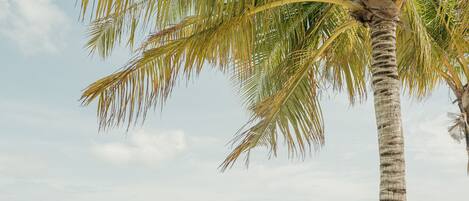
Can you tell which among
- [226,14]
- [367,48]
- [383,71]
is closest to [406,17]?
[367,48]

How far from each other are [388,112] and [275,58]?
6.83 feet

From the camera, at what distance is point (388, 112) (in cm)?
482

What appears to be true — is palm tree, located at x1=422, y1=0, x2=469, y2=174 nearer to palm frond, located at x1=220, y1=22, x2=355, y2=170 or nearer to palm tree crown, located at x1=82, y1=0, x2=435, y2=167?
palm tree crown, located at x1=82, y1=0, x2=435, y2=167

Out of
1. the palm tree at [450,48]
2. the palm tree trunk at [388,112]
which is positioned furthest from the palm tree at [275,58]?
the palm tree at [450,48]

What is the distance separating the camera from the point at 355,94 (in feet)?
24.2

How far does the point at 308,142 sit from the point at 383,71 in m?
1.23

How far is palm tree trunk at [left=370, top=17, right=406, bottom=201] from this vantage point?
15.3 ft

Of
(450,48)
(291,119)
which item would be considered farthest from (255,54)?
(450,48)

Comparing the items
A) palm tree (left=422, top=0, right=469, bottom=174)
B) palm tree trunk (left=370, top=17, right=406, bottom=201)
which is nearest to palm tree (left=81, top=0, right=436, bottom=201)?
palm tree trunk (left=370, top=17, right=406, bottom=201)

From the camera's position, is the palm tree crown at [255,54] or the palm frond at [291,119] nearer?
the palm tree crown at [255,54]

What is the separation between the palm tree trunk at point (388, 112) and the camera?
4.67 metres

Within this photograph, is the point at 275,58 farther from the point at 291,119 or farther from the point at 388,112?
the point at 388,112

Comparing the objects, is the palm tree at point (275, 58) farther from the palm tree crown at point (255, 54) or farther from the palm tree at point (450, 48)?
the palm tree at point (450, 48)

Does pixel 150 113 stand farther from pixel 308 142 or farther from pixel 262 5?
pixel 308 142
